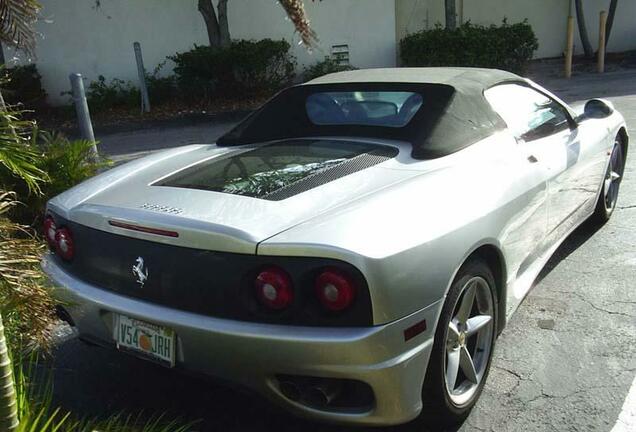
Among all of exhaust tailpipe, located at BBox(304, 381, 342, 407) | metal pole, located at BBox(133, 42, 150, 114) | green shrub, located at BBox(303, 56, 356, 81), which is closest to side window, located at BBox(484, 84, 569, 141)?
exhaust tailpipe, located at BBox(304, 381, 342, 407)

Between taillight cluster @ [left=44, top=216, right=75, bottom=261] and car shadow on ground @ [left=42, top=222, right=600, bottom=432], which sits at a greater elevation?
taillight cluster @ [left=44, top=216, right=75, bottom=261]

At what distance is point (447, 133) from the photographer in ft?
11.1

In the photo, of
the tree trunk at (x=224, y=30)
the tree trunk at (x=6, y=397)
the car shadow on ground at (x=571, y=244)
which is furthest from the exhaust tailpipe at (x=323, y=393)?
the tree trunk at (x=224, y=30)

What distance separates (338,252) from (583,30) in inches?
700

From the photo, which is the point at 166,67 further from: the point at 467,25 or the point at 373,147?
the point at 373,147

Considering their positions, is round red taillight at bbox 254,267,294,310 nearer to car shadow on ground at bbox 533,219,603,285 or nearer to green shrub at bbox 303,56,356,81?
car shadow on ground at bbox 533,219,603,285

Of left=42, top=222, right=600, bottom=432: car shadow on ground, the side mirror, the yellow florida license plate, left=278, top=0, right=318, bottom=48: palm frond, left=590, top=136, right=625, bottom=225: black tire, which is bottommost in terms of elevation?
left=42, top=222, right=600, bottom=432: car shadow on ground

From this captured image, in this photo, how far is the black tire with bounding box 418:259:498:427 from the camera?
8.58 feet

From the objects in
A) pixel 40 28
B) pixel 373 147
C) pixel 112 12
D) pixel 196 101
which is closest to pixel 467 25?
pixel 196 101

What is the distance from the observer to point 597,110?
15.8 feet

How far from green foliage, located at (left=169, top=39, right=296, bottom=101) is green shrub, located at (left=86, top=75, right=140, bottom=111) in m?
1.00

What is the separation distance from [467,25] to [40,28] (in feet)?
29.3

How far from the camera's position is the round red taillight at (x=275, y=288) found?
2404 millimetres

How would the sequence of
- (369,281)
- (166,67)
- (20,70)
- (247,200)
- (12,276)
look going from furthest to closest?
→ (166,67)
(20,70)
(247,200)
(12,276)
(369,281)
